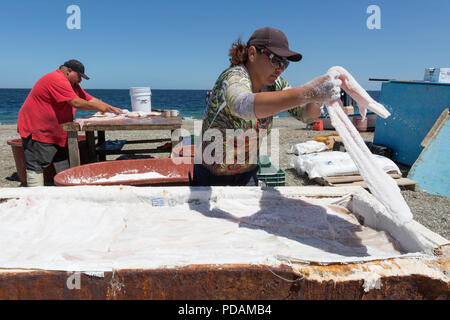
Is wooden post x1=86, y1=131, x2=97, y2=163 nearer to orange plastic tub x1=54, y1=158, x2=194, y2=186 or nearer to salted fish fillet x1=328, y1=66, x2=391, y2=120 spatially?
orange plastic tub x1=54, y1=158, x2=194, y2=186

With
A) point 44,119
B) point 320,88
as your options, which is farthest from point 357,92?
point 44,119

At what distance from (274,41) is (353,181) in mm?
3707

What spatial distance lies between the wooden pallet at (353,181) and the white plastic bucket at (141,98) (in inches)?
126

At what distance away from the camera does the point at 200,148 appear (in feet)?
6.98

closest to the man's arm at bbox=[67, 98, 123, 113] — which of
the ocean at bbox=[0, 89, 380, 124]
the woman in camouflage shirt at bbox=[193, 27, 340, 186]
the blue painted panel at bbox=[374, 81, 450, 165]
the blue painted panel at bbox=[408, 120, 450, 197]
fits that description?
the woman in camouflage shirt at bbox=[193, 27, 340, 186]

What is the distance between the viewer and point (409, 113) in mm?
6023

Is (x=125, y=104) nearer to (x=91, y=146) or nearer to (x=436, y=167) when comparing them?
(x=91, y=146)

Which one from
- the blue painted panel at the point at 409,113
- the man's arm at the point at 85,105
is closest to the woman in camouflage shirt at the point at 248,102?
the man's arm at the point at 85,105

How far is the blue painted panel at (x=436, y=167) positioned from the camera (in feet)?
15.1

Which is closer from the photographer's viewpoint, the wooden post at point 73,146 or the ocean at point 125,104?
the wooden post at point 73,146

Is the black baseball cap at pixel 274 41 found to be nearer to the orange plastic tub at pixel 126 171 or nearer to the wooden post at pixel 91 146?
the orange plastic tub at pixel 126 171

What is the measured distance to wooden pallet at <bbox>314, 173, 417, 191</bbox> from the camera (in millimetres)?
4619

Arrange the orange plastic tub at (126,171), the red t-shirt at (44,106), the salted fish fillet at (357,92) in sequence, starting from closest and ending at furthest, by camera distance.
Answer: the salted fish fillet at (357,92), the orange plastic tub at (126,171), the red t-shirt at (44,106)

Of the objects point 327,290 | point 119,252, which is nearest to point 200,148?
point 119,252
